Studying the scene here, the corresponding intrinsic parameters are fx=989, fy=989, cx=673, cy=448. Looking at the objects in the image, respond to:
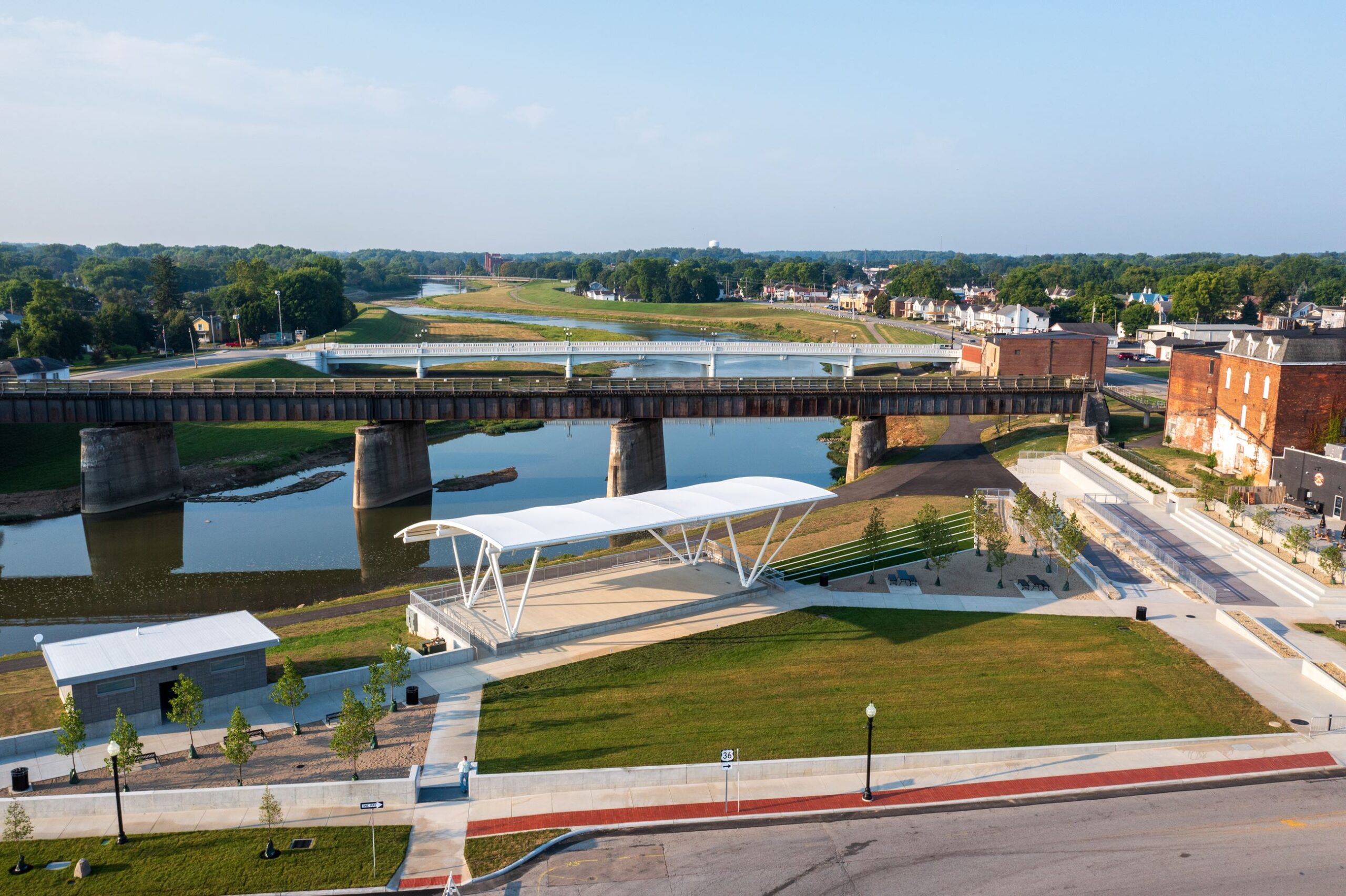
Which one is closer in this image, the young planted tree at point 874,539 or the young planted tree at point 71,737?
the young planted tree at point 71,737

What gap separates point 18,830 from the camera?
23.0 metres

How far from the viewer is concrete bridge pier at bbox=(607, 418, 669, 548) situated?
76.3m

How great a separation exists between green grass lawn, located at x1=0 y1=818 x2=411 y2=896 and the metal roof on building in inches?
263

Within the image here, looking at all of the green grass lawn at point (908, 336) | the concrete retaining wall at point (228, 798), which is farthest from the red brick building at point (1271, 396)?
the green grass lawn at point (908, 336)

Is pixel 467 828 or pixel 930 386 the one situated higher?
pixel 930 386

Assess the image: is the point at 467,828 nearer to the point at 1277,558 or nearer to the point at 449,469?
the point at 1277,558

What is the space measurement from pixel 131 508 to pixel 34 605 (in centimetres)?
2154

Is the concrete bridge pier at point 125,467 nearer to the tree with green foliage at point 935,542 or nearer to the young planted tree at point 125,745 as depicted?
the young planted tree at point 125,745

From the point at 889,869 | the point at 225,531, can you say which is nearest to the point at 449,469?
the point at 225,531

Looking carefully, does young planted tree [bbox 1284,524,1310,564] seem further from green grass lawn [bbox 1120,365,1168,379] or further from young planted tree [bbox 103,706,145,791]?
green grass lawn [bbox 1120,365,1168,379]

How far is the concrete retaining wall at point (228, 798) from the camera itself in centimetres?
2550

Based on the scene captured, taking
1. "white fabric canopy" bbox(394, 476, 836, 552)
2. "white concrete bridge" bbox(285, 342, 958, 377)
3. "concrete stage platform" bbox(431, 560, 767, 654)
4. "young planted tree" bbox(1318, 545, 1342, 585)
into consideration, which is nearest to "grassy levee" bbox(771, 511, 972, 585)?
"concrete stage platform" bbox(431, 560, 767, 654)

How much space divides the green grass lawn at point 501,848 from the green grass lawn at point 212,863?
1707mm

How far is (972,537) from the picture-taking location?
5231 centimetres
